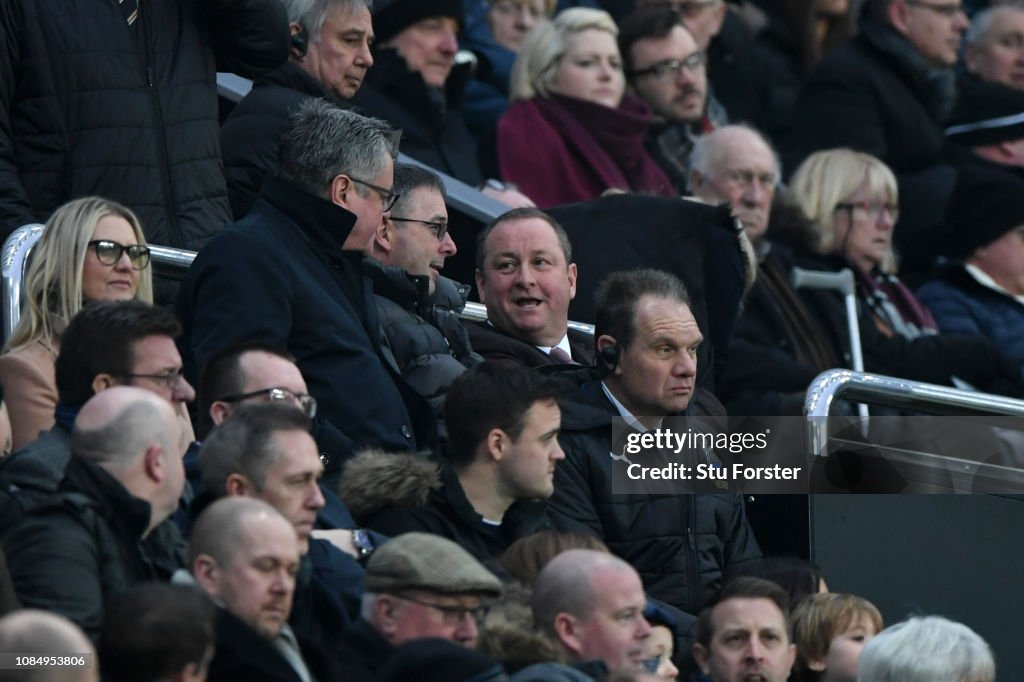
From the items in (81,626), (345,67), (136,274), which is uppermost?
(345,67)

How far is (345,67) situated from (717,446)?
196 cm

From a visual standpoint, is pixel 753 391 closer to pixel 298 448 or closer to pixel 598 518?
pixel 598 518

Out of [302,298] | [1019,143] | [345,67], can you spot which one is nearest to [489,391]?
[302,298]

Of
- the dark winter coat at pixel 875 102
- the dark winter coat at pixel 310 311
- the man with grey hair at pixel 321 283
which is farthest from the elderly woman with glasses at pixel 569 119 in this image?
the dark winter coat at pixel 310 311

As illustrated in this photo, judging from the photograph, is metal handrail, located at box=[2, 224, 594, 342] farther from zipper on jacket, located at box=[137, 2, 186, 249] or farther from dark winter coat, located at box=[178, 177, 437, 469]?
zipper on jacket, located at box=[137, 2, 186, 249]

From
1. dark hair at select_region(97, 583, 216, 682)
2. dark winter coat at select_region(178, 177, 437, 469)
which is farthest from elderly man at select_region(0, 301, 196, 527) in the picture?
dark hair at select_region(97, 583, 216, 682)

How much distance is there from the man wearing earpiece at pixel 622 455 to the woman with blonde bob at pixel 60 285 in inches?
61.9

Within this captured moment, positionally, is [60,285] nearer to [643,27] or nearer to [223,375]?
[223,375]

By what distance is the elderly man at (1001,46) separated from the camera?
46.4 ft

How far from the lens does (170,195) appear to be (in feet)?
26.4

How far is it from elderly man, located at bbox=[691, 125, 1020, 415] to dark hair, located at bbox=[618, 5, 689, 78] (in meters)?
0.73

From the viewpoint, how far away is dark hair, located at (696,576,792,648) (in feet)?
23.1

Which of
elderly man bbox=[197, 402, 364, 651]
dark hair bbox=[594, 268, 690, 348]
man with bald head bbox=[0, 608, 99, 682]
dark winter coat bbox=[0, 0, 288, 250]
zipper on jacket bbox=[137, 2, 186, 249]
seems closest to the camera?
man with bald head bbox=[0, 608, 99, 682]

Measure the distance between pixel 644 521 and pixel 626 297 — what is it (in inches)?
34.5
